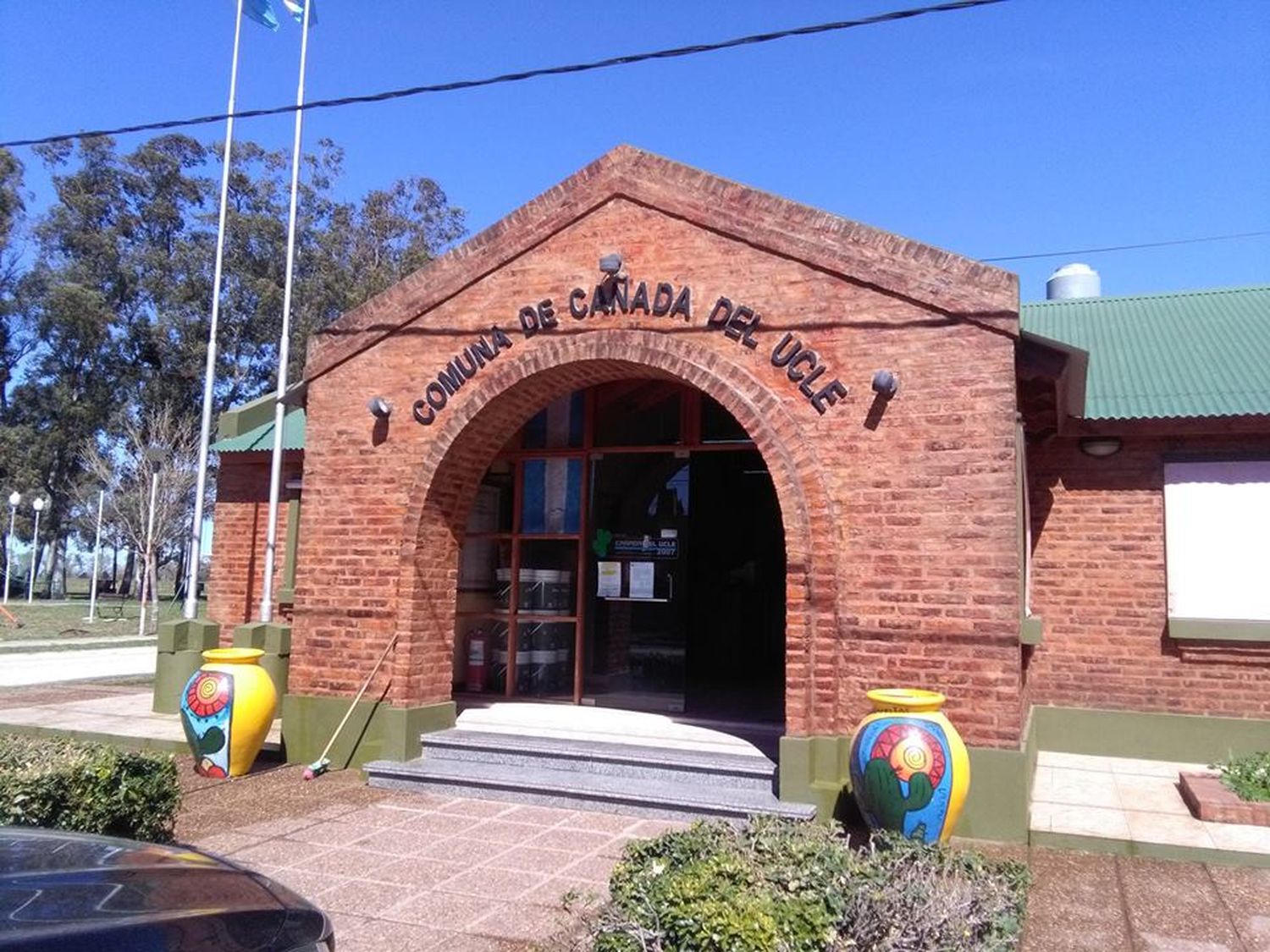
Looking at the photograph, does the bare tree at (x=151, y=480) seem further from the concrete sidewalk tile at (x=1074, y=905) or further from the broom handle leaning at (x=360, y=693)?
the concrete sidewalk tile at (x=1074, y=905)

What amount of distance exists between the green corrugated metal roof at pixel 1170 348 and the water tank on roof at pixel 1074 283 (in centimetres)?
133

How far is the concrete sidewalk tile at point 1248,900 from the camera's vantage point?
505 cm

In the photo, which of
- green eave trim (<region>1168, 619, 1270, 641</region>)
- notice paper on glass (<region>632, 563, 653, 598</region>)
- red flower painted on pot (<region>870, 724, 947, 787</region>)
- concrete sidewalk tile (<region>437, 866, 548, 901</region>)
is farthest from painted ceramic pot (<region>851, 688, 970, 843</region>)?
green eave trim (<region>1168, 619, 1270, 641</region>)

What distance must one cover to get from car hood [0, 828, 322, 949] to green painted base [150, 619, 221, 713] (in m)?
8.92

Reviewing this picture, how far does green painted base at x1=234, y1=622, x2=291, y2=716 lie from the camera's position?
10.0m

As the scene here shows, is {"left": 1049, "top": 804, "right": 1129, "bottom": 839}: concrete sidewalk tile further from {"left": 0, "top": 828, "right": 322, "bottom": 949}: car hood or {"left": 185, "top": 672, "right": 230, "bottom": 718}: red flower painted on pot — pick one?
{"left": 185, "top": 672, "right": 230, "bottom": 718}: red flower painted on pot

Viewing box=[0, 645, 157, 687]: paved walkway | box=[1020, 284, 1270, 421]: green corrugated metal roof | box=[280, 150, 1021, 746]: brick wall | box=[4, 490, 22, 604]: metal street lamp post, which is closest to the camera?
box=[280, 150, 1021, 746]: brick wall

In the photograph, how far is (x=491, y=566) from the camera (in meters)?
10.8

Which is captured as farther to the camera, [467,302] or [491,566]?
[491,566]

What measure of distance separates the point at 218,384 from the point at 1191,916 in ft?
137

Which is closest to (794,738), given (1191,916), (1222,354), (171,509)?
(1191,916)

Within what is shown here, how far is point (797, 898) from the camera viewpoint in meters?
3.54

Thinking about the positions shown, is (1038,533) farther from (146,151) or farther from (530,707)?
(146,151)

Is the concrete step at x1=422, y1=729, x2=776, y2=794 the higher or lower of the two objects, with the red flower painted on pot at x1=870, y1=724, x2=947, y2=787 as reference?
lower
